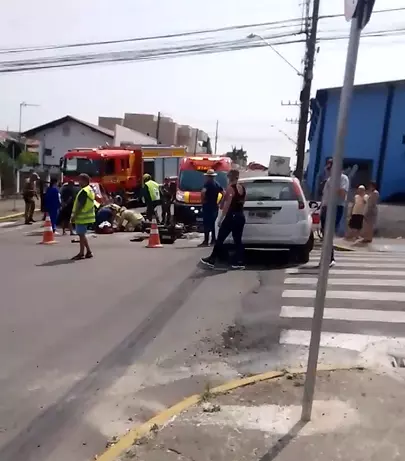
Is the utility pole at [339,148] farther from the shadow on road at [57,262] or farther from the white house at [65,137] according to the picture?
the white house at [65,137]

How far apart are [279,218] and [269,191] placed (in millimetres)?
594

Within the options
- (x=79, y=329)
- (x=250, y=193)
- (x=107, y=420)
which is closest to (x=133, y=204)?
(x=250, y=193)

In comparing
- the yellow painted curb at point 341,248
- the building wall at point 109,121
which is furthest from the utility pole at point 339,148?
the building wall at point 109,121

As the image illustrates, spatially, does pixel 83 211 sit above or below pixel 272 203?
below

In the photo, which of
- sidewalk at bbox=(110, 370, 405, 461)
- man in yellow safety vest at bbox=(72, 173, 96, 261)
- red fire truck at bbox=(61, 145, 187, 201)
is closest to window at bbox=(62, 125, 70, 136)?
red fire truck at bbox=(61, 145, 187, 201)

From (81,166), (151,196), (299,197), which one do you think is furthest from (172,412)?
(81,166)

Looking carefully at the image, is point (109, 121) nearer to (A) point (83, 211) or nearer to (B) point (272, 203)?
(A) point (83, 211)

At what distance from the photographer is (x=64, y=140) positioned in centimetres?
5616

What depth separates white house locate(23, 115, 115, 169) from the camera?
5550cm

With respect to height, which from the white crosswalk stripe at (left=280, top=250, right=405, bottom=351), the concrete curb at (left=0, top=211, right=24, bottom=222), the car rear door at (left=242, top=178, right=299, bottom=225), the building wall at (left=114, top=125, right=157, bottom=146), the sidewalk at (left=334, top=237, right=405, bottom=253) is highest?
Answer: the building wall at (left=114, top=125, right=157, bottom=146)

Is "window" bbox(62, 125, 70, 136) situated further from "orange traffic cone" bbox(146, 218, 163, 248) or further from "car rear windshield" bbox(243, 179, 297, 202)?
"car rear windshield" bbox(243, 179, 297, 202)

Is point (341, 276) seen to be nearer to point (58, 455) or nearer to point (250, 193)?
point (250, 193)

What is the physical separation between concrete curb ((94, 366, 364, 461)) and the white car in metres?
6.41

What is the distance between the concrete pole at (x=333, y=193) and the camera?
4367 millimetres
